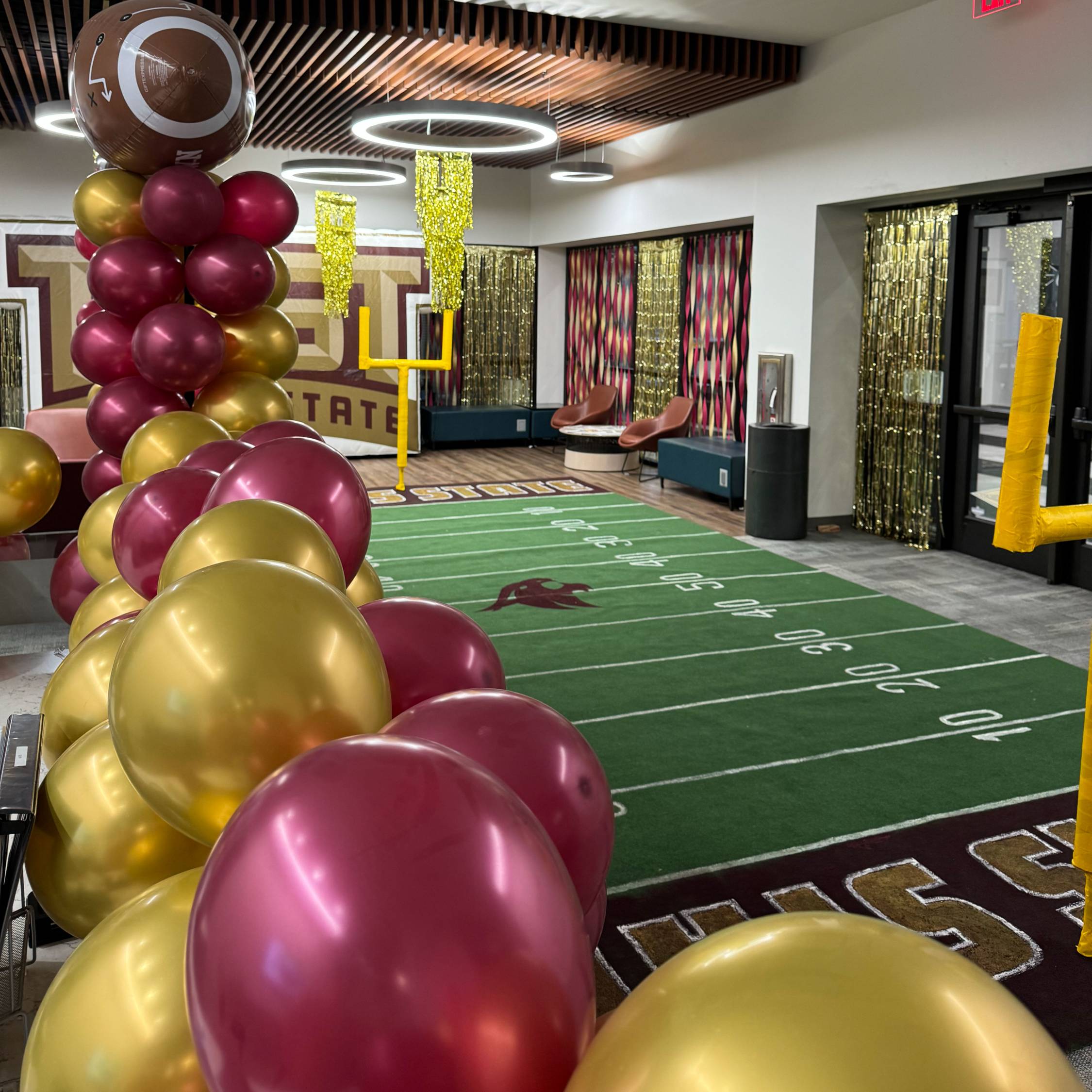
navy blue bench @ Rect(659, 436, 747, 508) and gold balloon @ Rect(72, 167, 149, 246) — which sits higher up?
gold balloon @ Rect(72, 167, 149, 246)

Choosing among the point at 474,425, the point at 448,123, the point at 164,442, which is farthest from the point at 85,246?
the point at 474,425

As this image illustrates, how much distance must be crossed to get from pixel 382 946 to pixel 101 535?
85.6 inches

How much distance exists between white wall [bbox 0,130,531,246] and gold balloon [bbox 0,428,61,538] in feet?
20.3

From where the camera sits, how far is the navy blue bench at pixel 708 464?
9062 mm

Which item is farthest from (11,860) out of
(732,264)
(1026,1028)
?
(732,264)

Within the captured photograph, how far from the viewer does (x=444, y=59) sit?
7.49m

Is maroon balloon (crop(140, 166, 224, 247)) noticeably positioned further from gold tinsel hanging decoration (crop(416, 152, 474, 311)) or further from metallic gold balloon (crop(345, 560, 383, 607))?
gold tinsel hanging decoration (crop(416, 152, 474, 311))

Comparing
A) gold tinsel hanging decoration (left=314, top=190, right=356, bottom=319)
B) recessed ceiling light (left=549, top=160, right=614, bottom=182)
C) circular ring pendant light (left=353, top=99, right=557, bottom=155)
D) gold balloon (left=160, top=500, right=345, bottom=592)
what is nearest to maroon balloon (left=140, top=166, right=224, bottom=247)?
gold balloon (left=160, top=500, right=345, bottom=592)

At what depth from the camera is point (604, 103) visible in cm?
888

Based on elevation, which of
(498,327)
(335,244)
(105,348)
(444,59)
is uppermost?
(444,59)

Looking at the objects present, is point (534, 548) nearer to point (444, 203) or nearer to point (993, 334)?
point (444, 203)

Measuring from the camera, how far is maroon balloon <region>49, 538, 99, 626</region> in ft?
10.9

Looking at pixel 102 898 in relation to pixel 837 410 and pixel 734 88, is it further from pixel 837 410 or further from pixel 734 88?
pixel 734 88

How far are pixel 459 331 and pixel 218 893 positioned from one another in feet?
41.9
